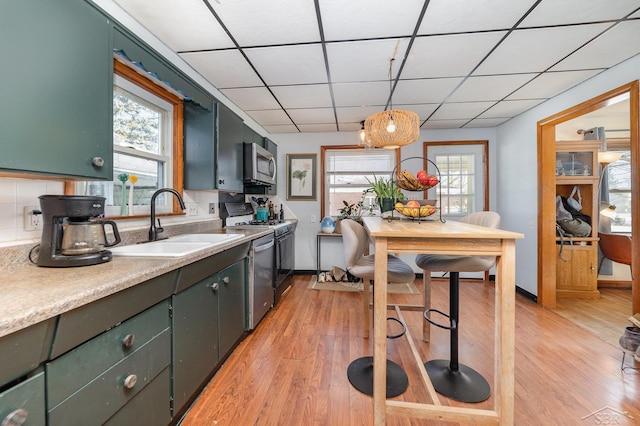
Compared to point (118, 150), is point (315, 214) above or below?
below

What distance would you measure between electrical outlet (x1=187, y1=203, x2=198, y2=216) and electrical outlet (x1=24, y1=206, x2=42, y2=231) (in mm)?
1238

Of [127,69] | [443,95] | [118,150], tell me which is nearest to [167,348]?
[118,150]

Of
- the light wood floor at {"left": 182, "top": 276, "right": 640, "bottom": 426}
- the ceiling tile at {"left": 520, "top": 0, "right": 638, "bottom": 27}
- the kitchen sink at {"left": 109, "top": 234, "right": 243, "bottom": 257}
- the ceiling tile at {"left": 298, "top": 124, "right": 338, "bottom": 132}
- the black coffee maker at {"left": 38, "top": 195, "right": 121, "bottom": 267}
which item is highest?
the ceiling tile at {"left": 298, "top": 124, "right": 338, "bottom": 132}

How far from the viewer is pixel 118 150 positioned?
5.86 ft

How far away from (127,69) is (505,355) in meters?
2.91

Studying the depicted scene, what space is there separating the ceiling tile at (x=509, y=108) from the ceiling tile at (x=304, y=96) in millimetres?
2170

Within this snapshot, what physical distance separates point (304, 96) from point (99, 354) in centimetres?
280

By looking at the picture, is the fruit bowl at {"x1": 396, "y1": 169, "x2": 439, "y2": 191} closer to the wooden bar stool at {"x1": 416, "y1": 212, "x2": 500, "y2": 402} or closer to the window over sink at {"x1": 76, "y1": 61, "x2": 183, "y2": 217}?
the wooden bar stool at {"x1": 416, "y1": 212, "x2": 500, "y2": 402}

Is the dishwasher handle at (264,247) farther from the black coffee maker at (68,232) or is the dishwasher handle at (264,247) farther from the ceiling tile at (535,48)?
the ceiling tile at (535,48)

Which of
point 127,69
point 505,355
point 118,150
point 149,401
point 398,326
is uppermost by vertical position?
point 127,69

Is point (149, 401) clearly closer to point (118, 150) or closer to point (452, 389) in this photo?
point (118, 150)

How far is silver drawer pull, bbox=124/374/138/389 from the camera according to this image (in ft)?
3.36

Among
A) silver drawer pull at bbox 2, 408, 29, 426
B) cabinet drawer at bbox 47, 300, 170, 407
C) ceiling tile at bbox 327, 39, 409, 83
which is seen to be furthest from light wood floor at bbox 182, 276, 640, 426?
ceiling tile at bbox 327, 39, 409, 83

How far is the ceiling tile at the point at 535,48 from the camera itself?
6.01 ft
